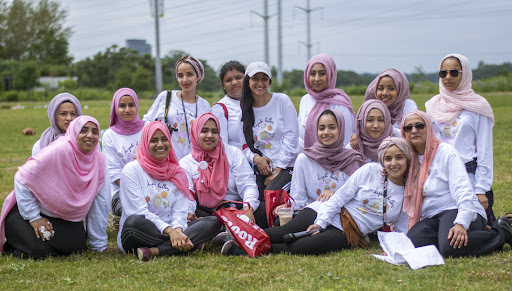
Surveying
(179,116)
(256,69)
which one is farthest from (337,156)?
(179,116)

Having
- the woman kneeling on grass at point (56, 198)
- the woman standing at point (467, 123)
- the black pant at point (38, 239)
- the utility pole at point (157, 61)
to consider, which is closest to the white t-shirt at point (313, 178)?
the woman standing at point (467, 123)

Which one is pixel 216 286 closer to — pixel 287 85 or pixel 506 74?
pixel 506 74

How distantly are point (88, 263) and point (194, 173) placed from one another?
1.39m

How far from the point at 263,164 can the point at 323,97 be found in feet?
3.33

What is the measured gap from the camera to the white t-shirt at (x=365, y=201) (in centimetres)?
496

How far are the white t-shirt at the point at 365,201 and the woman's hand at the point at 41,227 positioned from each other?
2.39 metres

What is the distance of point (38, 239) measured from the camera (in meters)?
4.89

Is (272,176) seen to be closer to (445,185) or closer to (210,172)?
(210,172)

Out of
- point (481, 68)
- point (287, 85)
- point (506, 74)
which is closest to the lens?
point (481, 68)

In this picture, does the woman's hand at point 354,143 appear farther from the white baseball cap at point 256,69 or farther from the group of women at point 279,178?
the white baseball cap at point 256,69

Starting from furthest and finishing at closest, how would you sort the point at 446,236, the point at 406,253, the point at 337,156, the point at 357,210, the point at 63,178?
the point at 337,156 < the point at 357,210 < the point at 63,178 < the point at 446,236 < the point at 406,253

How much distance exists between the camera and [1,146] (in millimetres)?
14578

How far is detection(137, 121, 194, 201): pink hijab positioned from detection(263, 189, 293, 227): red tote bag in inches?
31.7

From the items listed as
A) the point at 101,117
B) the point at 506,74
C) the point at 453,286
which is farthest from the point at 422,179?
the point at 506,74
